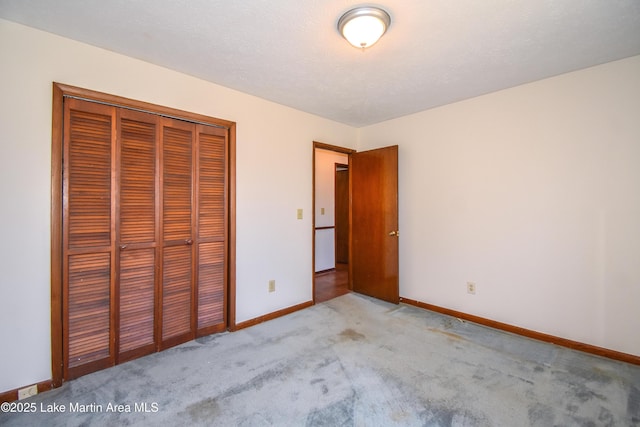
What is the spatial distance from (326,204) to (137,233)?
3.59 metres

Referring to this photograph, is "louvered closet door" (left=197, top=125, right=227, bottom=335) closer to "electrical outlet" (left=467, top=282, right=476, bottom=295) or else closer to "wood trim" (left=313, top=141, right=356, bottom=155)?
"wood trim" (left=313, top=141, right=356, bottom=155)

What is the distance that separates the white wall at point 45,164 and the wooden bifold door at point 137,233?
13 centimetres

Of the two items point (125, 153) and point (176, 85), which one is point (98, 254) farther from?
point (176, 85)

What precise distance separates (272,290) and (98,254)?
5.34 feet

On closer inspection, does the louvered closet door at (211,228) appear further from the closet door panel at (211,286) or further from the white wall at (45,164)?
the white wall at (45,164)

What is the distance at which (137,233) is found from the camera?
2.24 meters

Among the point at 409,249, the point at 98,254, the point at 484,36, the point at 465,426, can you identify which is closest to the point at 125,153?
the point at 98,254

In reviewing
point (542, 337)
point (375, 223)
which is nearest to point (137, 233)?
point (375, 223)

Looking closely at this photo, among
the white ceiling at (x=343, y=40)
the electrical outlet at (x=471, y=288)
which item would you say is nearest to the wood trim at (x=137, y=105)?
the white ceiling at (x=343, y=40)

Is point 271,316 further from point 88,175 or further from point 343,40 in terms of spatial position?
point 343,40

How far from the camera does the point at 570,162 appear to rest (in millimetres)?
2432

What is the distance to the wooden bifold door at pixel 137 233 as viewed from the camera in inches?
77.9

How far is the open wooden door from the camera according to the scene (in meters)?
3.54

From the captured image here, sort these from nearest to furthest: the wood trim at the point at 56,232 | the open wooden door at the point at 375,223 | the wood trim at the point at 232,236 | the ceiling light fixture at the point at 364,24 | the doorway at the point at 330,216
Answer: the ceiling light fixture at the point at 364,24
the wood trim at the point at 56,232
the wood trim at the point at 232,236
the open wooden door at the point at 375,223
the doorway at the point at 330,216
